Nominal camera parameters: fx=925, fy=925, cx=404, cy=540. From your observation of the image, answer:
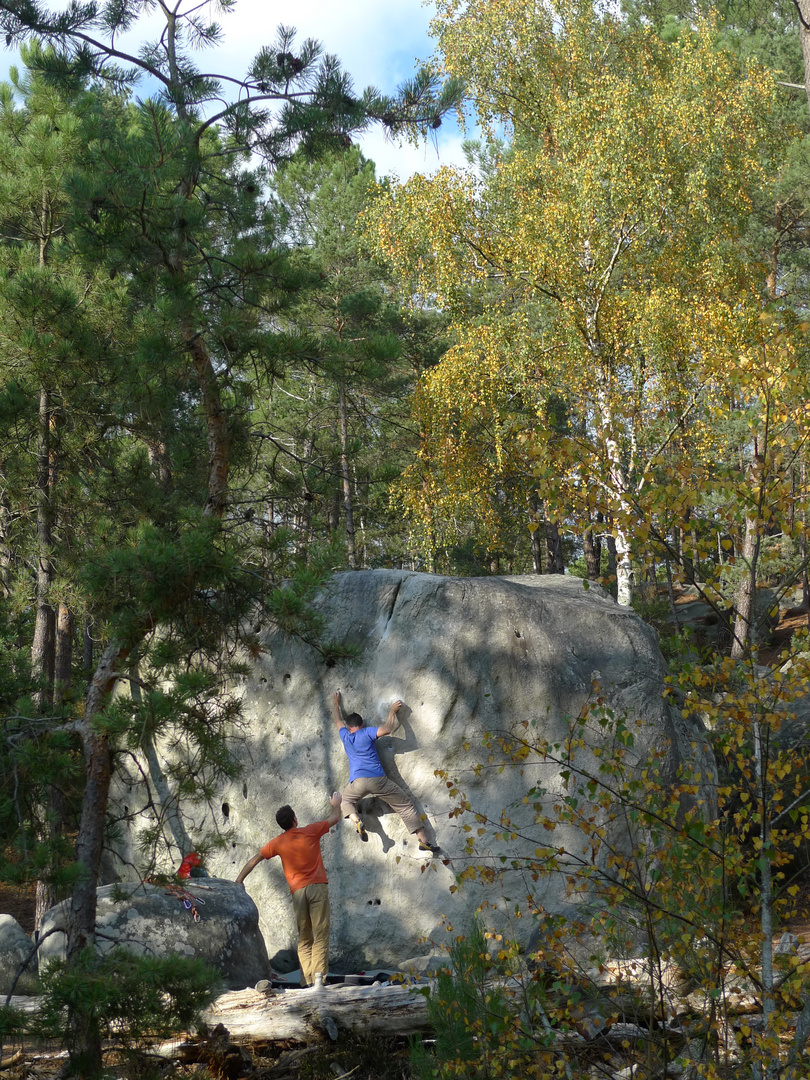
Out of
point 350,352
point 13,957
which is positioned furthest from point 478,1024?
point 13,957

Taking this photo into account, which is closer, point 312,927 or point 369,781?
point 312,927

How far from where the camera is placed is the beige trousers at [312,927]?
689cm

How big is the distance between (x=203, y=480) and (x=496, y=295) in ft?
31.8

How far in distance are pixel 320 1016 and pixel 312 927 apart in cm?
128

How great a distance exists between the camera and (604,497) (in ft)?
11.3

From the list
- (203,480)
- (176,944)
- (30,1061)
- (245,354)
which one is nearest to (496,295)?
(203,480)

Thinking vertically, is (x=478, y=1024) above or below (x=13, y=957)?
above

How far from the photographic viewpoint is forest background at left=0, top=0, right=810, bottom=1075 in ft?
12.8

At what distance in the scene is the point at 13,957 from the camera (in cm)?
688

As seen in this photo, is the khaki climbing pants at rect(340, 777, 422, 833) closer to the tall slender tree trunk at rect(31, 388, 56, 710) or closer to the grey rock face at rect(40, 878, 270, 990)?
the grey rock face at rect(40, 878, 270, 990)

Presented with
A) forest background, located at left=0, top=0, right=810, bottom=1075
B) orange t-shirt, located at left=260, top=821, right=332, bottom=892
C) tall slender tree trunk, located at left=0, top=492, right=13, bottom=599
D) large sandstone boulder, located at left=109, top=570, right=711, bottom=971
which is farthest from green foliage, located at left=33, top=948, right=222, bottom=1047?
tall slender tree trunk, located at left=0, top=492, right=13, bottom=599

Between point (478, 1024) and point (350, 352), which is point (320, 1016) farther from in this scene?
point (350, 352)

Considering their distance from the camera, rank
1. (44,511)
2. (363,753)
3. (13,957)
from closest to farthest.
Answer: (13,957) < (363,753) < (44,511)

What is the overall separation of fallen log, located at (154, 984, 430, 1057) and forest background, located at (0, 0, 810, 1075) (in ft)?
3.76
